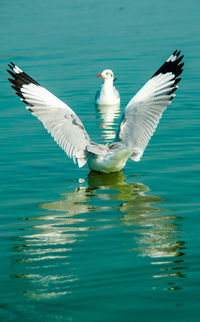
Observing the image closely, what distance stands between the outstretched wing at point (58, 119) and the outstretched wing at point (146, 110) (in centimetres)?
52

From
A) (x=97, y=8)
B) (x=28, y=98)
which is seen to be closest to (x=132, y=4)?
(x=97, y=8)

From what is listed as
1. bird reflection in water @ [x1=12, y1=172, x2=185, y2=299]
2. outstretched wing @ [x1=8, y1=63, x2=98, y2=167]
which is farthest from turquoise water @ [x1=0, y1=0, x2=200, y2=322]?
outstretched wing @ [x1=8, y1=63, x2=98, y2=167]

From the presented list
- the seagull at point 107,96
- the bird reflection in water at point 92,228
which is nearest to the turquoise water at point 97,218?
the bird reflection in water at point 92,228

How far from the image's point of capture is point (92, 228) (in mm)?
6887

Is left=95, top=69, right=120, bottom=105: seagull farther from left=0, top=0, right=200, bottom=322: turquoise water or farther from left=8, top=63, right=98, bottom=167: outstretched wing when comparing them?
left=8, top=63, right=98, bottom=167: outstretched wing

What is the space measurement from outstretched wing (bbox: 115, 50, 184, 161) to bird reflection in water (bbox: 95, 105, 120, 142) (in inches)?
68.7

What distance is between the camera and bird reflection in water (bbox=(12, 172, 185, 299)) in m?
5.74

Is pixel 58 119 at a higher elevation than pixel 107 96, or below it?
below

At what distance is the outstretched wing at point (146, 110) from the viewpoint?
9.02 meters

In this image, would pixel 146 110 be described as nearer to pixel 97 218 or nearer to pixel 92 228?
pixel 97 218

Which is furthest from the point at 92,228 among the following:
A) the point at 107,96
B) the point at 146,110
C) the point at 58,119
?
the point at 107,96

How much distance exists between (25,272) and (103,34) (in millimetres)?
17416

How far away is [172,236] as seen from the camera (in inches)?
257

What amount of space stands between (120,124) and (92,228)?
248cm
